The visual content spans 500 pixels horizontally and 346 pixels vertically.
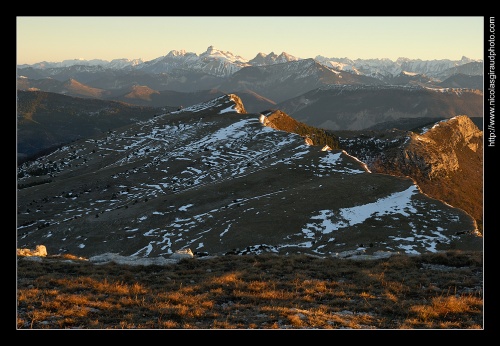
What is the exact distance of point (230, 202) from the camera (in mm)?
61812

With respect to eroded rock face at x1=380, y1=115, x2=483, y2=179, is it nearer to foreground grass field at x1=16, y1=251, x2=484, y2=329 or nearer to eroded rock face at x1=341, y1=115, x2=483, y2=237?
eroded rock face at x1=341, y1=115, x2=483, y2=237

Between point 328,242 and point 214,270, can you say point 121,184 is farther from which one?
point 214,270

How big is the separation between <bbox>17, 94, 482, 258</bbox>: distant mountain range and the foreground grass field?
7.18 m

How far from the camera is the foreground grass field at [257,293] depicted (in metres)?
16.2

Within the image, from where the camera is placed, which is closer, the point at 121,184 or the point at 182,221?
the point at 182,221

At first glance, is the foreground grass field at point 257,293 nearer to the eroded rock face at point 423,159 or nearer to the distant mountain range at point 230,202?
the distant mountain range at point 230,202

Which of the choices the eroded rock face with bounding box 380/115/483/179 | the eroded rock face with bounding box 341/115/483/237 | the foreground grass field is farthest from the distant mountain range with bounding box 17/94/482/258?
the eroded rock face with bounding box 380/115/483/179

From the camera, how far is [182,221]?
56.4 m

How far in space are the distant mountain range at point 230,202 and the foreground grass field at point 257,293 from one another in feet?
23.5

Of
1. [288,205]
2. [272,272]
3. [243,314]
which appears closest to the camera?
[243,314]

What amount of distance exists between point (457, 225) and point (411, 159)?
124 meters

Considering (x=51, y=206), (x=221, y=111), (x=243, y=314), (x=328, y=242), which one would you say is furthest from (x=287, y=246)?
(x=221, y=111)

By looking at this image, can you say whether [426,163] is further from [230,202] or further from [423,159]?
[230,202]

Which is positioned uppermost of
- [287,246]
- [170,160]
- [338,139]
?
[338,139]
